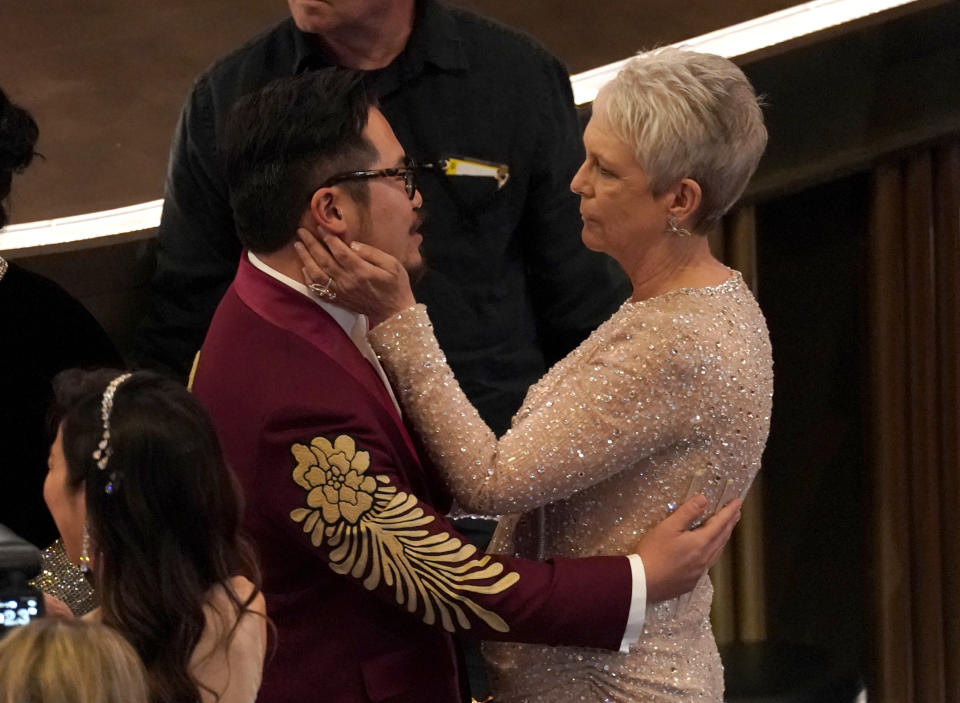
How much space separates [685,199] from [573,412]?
33 cm

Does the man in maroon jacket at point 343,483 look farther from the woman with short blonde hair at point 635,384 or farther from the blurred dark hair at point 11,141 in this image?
the blurred dark hair at point 11,141

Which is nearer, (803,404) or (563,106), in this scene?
(563,106)

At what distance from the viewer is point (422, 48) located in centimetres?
275

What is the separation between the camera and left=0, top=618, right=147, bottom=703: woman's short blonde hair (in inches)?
52.4

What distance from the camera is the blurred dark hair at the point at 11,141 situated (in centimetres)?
232

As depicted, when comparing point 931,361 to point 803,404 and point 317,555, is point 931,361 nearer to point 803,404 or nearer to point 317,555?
point 803,404

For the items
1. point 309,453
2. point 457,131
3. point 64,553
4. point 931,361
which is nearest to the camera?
point 309,453

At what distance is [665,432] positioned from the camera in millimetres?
1901

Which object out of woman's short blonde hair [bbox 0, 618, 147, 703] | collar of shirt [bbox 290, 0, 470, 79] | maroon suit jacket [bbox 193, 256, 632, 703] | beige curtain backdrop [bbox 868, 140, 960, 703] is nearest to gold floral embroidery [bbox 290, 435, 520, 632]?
maroon suit jacket [bbox 193, 256, 632, 703]

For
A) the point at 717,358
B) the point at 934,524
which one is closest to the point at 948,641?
the point at 934,524

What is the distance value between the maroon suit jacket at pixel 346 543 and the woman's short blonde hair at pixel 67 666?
430mm

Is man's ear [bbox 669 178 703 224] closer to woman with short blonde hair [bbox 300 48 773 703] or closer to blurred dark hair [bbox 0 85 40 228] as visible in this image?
woman with short blonde hair [bbox 300 48 773 703]

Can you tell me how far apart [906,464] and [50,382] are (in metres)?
2.10

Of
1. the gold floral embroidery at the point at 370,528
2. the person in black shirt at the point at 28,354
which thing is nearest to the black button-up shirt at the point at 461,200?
the person in black shirt at the point at 28,354
